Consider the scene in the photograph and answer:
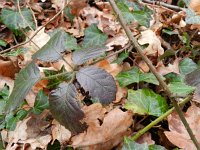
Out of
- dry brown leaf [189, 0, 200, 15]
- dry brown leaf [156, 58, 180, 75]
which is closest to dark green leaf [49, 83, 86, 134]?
dry brown leaf [156, 58, 180, 75]

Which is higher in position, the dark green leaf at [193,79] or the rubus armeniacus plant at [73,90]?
the dark green leaf at [193,79]

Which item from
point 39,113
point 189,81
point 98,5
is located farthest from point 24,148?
point 98,5

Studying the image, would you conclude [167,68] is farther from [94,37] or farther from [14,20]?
[14,20]

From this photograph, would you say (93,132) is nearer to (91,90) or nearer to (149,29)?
(91,90)

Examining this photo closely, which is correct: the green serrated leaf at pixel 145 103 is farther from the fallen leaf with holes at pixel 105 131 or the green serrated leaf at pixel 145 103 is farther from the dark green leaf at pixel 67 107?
the dark green leaf at pixel 67 107

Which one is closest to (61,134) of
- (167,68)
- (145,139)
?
(145,139)

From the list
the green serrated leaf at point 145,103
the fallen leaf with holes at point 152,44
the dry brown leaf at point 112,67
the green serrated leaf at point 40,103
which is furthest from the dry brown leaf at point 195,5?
the green serrated leaf at point 40,103

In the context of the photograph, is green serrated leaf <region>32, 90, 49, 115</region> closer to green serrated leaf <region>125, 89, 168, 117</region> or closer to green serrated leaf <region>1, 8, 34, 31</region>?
green serrated leaf <region>125, 89, 168, 117</region>
